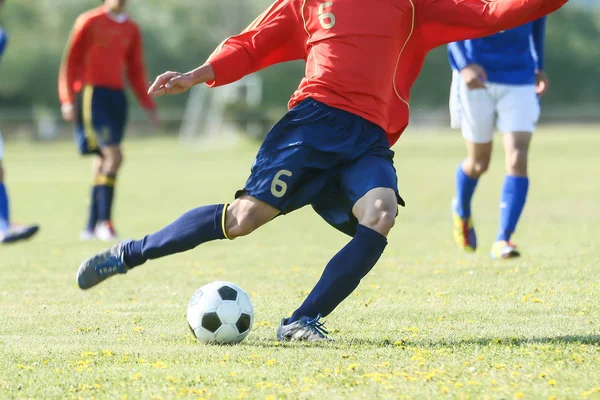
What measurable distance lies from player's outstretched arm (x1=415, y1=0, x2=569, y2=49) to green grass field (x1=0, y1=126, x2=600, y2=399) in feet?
5.19

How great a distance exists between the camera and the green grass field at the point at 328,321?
13.3 feet

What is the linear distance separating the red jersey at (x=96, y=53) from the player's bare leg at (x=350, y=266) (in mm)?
6832

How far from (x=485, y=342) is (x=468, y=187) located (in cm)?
400

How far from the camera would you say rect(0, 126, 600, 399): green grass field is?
407 cm

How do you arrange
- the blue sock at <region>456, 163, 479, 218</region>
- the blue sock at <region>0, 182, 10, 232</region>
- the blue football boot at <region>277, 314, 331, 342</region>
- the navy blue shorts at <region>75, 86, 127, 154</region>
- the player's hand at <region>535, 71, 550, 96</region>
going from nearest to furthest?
the blue football boot at <region>277, 314, 331, 342</region> < the player's hand at <region>535, 71, 550, 96</region> < the blue sock at <region>456, 163, 479, 218</region> < the blue sock at <region>0, 182, 10, 232</region> < the navy blue shorts at <region>75, 86, 127, 154</region>

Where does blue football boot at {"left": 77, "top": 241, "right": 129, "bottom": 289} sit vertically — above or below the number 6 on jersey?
below

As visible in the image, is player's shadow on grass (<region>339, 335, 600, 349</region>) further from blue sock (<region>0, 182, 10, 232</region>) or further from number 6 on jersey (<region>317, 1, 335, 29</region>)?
blue sock (<region>0, 182, 10, 232</region>)

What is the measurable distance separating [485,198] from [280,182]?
1181 centimetres

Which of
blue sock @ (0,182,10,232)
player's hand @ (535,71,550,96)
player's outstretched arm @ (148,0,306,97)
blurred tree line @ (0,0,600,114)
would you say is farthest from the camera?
blurred tree line @ (0,0,600,114)

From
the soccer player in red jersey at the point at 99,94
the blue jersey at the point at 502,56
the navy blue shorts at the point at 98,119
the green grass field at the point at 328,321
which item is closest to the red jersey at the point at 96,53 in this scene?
the soccer player in red jersey at the point at 99,94

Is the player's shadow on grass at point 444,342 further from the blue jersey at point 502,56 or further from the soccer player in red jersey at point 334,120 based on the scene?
the blue jersey at point 502,56

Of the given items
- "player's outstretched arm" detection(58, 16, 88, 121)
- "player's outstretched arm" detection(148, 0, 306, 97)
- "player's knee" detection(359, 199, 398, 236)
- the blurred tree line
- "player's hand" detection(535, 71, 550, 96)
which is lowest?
the blurred tree line

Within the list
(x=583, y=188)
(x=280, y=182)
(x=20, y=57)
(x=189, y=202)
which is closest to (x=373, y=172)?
(x=280, y=182)

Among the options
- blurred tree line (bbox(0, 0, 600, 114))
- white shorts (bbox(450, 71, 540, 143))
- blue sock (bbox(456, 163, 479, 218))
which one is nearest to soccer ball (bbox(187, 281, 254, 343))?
white shorts (bbox(450, 71, 540, 143))
